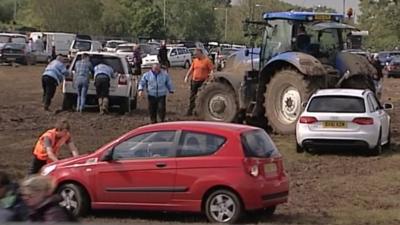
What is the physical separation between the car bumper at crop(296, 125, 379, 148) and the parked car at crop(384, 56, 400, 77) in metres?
39.8

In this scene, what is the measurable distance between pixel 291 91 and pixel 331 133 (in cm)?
301

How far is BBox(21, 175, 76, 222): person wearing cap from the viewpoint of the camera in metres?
8.23

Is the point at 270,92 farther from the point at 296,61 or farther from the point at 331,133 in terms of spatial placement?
the point at 331,133

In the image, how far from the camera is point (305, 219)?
13211 millimetres

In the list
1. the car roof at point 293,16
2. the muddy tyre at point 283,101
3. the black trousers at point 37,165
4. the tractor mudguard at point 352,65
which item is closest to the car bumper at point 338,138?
the muddy tyre at point 283,101

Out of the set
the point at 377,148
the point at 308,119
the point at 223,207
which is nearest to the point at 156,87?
the point at 308,119

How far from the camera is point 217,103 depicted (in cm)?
2391

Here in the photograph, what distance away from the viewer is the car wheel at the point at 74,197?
13.3 metres

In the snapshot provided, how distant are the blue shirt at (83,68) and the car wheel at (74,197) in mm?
12881

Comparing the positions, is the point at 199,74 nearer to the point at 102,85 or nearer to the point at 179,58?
the point at 102,85

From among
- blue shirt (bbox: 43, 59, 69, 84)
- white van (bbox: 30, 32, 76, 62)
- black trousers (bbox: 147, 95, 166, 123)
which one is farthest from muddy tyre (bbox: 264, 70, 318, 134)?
white van (bbox: 30, 32, 76, 62)

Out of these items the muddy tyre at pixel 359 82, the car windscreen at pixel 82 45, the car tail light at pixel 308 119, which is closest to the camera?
the car tail light at pixel 308 119

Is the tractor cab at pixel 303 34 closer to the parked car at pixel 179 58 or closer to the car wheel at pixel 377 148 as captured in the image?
the car wheel at pixel 377 148

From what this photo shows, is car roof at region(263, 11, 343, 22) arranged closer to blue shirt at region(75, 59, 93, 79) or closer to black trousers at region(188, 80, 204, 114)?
black trousers at region(188, 80, 204, 114)
